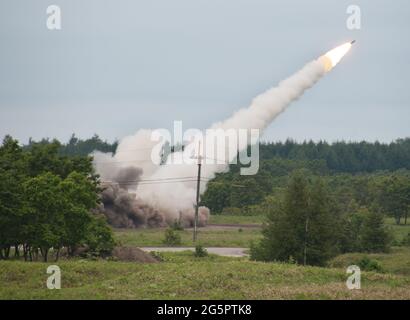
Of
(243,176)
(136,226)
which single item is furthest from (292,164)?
(136,226)

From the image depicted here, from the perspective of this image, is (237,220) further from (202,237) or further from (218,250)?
(218,250)

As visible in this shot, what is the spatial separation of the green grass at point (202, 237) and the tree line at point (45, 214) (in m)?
14.7

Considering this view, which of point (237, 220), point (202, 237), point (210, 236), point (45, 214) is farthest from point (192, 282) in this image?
→ point (237, 220)

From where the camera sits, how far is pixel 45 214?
49.3 metres

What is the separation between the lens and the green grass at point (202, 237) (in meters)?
72.4

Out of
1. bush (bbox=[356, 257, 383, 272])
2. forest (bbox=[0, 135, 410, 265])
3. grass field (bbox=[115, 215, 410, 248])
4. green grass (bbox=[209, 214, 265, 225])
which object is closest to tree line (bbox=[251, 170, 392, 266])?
forest (bbox=[0, 135, 410, 265])

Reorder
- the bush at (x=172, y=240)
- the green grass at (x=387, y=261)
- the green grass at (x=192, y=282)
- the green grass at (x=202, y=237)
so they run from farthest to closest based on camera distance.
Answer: the green grass at (x=202, y=237) → the bush at (x=172, y=240) → the green grass at (x=387, y=261) → the green grass at (x=192, y=282)

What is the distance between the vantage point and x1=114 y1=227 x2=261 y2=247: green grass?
7238 cm

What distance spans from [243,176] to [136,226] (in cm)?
3670

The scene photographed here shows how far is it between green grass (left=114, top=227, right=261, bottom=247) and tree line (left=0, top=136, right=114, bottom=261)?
1468 centimetres

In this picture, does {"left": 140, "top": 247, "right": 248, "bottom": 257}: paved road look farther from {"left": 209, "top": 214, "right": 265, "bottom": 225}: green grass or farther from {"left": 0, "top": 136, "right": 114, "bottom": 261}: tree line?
{"left": 209, "top": 214, "right": 265, "bottom": 225}: green grass

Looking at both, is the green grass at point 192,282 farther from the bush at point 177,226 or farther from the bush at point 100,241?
the bush at point 177,226

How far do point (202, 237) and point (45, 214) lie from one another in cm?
3031

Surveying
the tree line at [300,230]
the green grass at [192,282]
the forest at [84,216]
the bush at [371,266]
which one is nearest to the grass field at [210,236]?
the forest at [84,216]
